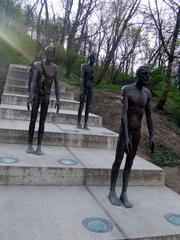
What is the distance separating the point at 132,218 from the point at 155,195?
1205mm

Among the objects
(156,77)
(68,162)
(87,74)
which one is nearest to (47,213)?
(68,162)

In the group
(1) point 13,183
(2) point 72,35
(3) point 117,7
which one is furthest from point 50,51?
(3) point 117,7

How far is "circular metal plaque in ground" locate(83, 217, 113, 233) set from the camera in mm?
3878

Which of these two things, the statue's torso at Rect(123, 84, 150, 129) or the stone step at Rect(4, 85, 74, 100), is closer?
the statue's torso at Rect(123, 84, 150, 129)

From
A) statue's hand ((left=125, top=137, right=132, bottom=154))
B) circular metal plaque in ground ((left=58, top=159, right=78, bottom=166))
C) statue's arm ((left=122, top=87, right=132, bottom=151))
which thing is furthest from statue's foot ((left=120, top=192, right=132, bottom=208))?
circular metal plaque in ground ((left=58, top=159, right=78, bottom=166))

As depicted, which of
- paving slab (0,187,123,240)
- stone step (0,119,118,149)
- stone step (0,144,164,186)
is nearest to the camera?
paving slab (0,187,123,240)

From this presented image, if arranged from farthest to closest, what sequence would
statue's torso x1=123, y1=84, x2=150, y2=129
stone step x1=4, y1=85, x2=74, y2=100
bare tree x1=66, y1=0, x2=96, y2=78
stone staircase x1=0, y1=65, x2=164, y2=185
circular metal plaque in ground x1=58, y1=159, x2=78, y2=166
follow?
bare tree x1=66, y1=0, x2=96, y2=78, stone step x1=4, y1=85, x2=74, y2=100, circular metal plaque in ground x1=58, y1=159, x2=78, y2=166, stone staircase x1=0, y1=65, x2=164, y2=185, statue's torso x1=123, y1=84, x2=150, y2=129

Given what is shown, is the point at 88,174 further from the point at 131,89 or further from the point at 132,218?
the point at 131,89

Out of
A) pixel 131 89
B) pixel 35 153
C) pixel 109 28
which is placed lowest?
pixel 35 153

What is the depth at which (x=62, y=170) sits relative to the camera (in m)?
5.35

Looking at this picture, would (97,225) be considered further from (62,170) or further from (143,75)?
(143,75)

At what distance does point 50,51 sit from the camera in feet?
18.7

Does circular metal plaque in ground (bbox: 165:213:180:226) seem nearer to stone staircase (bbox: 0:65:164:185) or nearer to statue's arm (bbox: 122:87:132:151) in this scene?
statue's arm (bbox: 122:87:132:151)

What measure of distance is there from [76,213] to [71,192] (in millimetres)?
815
